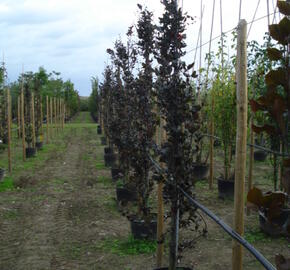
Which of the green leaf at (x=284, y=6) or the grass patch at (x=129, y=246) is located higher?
the green leaf at (x=284, y=6)

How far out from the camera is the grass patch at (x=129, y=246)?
14.1ft

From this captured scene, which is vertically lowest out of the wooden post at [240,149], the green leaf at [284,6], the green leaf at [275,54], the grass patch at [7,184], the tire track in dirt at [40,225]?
the tire track in dirt at [40,225]

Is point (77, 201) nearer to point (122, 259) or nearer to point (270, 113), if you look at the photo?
point (122, 259)

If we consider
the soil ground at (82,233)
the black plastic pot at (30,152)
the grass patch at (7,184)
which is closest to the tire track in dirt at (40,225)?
the soil ground at (82,233)

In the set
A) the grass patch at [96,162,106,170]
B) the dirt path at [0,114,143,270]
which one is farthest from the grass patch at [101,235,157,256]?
the grass patch at [96,162,106,170]

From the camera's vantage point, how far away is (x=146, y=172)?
14.8ft

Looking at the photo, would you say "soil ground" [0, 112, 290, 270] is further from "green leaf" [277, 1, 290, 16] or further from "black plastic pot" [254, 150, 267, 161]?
"green leaf" [277, 1, 290, 16]

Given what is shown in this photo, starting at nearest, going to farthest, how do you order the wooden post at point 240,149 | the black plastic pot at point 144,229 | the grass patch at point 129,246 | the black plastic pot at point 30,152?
the wooden post at point 240,149, the grass patch at point 129,246, the black plastic pot at point 144,229, the black plastic pot at point 30,152

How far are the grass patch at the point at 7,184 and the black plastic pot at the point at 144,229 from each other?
154 inches

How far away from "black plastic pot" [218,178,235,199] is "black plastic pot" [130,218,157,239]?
7.28ft

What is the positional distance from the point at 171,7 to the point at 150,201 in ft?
13.0

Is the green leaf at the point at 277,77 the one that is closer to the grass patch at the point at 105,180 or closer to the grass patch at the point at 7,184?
the grass patch at the point at 105,180

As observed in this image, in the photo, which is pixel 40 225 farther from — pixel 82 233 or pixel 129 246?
pixel 129 246

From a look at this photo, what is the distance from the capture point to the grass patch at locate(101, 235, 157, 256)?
4295 millimetres
